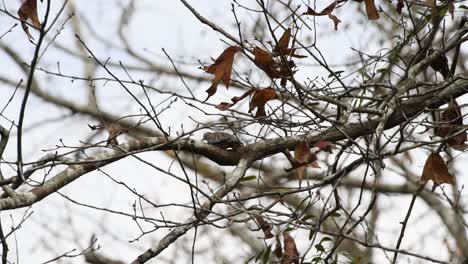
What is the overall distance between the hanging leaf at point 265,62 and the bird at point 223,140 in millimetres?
431

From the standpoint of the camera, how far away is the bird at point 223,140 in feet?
10.8

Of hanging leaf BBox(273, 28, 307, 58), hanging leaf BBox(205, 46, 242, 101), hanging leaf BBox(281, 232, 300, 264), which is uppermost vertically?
hanging leaf BBox(273, 28, 307, 58)

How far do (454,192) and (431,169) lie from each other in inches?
211

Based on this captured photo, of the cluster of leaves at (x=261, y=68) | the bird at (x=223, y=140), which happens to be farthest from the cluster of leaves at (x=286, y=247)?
the cluster of leaves at (x=261, y=68)

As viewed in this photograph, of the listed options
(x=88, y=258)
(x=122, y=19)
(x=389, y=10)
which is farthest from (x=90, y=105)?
(x=389, y=10)

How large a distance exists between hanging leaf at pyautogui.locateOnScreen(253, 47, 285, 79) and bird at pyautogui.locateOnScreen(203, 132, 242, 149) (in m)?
0.43

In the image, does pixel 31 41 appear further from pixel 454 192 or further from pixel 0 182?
pixel 454 192

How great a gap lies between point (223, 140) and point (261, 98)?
0.36 metres

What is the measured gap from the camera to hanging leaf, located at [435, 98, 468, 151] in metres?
3.20

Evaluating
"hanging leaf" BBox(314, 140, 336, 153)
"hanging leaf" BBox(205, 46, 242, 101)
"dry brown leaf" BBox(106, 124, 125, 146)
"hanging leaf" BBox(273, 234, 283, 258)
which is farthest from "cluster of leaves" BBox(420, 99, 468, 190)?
"dry brown leaf" BBox(106, 124, 125, 146)

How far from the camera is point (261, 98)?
302 cm

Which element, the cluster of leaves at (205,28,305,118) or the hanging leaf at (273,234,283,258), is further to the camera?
the hanging leaf at (273,234,283,258)

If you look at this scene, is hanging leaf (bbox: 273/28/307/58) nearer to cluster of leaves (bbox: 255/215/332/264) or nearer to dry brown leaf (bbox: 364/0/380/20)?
dry brown leaf (bbox: 364/0/380/20)

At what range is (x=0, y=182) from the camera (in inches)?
108
